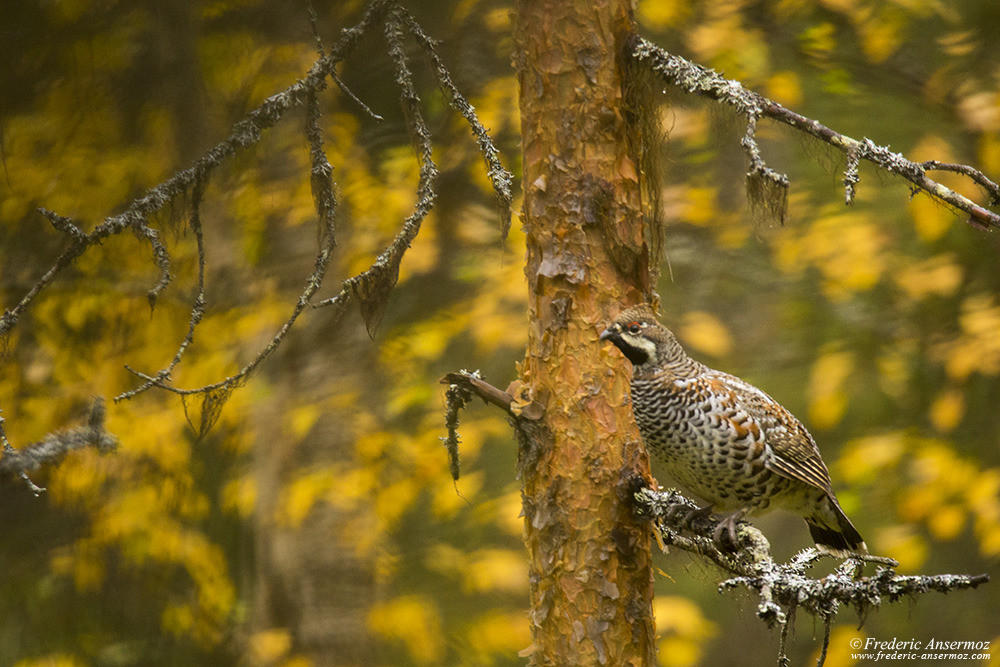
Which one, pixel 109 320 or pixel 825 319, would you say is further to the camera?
pixel 825 319

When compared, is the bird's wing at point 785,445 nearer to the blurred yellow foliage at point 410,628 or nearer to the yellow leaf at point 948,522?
the yellow leaf at point 948,522

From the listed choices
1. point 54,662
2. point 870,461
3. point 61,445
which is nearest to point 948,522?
point 870,461

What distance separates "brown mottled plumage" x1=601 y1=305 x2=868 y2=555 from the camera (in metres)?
2.23

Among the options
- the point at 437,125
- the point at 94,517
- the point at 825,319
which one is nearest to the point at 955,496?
the point at 825,319

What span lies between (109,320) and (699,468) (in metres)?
3.28

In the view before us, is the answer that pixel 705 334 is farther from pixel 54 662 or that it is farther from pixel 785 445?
pixel 54 662

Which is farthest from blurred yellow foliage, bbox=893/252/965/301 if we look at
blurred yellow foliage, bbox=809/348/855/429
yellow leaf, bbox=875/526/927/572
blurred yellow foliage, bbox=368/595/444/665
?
blurred yellow foliage, bbox=368/595/444/665

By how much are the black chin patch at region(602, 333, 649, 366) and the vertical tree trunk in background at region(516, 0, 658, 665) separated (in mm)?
85

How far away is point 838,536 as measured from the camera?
250 centimetres

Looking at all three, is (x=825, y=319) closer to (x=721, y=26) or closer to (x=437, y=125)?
(x=721, y=26)

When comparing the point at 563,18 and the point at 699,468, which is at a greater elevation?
the point at 563,18

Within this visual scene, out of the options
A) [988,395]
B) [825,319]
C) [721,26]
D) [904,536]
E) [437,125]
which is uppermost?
[721,26]

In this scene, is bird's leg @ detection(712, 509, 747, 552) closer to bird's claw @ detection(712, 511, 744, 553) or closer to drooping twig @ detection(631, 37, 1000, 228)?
bird's claw @ detection(712, 511, 744, 553)

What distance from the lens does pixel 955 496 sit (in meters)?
4.26
